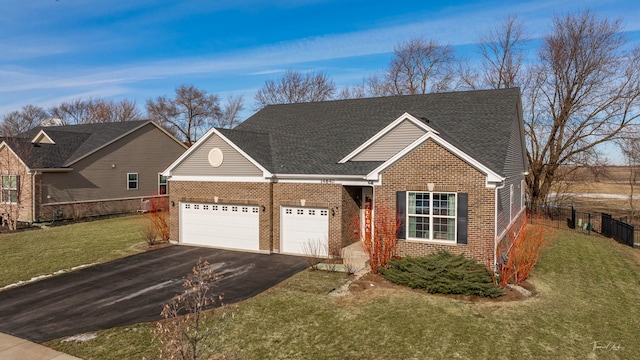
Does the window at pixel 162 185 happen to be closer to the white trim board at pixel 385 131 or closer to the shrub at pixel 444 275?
the white trim board at pixel 385 131

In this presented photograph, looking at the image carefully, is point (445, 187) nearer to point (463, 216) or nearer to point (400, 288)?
point (463, 216)

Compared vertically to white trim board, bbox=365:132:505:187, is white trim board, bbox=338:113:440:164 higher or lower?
higher

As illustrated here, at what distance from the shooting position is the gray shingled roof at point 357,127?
15.6 metres

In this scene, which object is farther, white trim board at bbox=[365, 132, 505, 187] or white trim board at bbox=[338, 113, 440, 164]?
white trim board at bbox=[338, 113, 440, 164]

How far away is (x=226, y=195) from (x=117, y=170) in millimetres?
16454

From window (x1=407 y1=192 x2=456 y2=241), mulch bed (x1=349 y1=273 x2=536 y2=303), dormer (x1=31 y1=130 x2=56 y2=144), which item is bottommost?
mulch bed (x1=349 y1=273 x2=536 y2=303)

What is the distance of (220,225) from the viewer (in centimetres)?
1767

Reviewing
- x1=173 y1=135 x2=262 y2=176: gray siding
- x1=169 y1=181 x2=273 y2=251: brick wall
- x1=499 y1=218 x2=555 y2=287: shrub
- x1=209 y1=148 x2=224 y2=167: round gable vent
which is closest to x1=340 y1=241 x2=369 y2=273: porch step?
x1=169 y1=181 x2=273 y2=251: brick wall

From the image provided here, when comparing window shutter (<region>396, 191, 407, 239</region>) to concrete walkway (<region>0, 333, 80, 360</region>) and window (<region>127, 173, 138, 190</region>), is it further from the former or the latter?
window (<region>127, 173, 138, 190</region>)

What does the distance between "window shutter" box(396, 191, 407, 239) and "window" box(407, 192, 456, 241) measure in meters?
0.14

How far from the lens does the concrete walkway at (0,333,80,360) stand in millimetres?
7570

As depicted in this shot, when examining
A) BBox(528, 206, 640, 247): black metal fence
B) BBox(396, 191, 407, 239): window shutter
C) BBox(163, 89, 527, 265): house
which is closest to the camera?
BBox(163, 89, 527, 265): house

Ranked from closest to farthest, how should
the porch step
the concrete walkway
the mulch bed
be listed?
the concrete walkway → the mulch bed → the porch step

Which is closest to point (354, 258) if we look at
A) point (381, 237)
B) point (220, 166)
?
point (381, 237)
